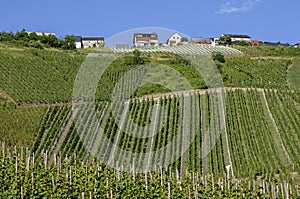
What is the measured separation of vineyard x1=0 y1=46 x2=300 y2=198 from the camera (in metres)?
18.6

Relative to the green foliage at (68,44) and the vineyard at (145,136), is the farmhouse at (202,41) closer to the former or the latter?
the green foliage at (68,44)

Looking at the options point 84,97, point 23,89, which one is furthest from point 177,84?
point 23,89

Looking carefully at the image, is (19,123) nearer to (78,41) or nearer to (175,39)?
(175,39)

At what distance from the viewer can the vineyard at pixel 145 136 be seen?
1858cm

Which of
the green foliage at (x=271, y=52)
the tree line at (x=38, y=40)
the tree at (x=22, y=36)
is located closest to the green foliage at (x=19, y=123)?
the tree line at (x=38, y=40)

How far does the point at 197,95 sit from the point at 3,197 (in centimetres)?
2540

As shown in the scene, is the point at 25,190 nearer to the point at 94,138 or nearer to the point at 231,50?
the point at 94,138

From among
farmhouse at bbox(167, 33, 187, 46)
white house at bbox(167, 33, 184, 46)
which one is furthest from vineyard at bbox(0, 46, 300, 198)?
white house at bbox(167, 33, 184, 46)

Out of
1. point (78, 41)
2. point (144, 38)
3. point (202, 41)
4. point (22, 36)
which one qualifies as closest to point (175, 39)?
point (144, 38)

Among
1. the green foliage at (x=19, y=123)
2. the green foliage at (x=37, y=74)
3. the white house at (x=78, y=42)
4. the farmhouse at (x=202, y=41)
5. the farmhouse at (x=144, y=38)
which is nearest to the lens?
the green foliage at (x=19, y=123)

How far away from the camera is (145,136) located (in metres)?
31.1

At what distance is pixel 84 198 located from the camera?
1706 cm

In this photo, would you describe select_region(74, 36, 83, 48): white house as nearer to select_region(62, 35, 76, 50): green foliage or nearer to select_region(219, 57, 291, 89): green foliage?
select_region(62, 35, 76, 50): green foliage

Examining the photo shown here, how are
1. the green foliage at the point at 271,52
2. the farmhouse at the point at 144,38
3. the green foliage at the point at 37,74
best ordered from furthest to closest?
1. the farmhouse at the point at 144,38
2. the green foliage at the point at 271,52
3. the green foliage at the point at 37,74
